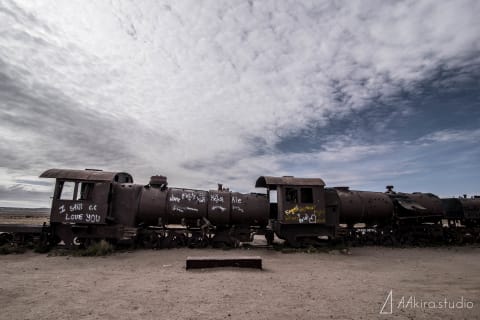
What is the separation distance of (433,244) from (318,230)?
8.82 m

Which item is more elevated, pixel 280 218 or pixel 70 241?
pixel 280 218

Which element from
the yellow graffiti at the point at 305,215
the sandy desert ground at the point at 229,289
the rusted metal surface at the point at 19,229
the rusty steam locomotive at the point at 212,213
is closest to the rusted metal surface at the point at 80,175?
the rusty steam locomotive at the point at 212,213

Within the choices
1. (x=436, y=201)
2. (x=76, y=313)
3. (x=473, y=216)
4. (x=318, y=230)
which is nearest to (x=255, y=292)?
(x=76, y=313)

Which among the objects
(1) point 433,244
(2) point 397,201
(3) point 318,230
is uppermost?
(2) point 397,201

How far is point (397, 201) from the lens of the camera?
16672 millimetres

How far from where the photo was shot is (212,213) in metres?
13.8

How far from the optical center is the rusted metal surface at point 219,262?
879 centimetres

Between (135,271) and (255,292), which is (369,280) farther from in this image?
(135,271)

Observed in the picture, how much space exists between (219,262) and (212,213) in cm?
506

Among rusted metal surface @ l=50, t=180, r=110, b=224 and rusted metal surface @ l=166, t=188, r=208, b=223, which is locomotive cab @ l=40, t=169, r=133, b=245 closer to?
rusted metal surface @ l=50, t=180, r=110, b=224

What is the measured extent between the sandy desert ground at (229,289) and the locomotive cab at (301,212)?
8.89ft

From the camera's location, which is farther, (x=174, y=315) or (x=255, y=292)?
(x=255, y=292)

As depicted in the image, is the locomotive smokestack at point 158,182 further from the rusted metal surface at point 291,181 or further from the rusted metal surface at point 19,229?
the rusted metal surface at point 291,181

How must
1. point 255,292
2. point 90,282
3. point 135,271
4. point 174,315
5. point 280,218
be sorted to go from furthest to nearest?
point 280,218, point 135,271, point 90,282, point 255,292, point 174,315
